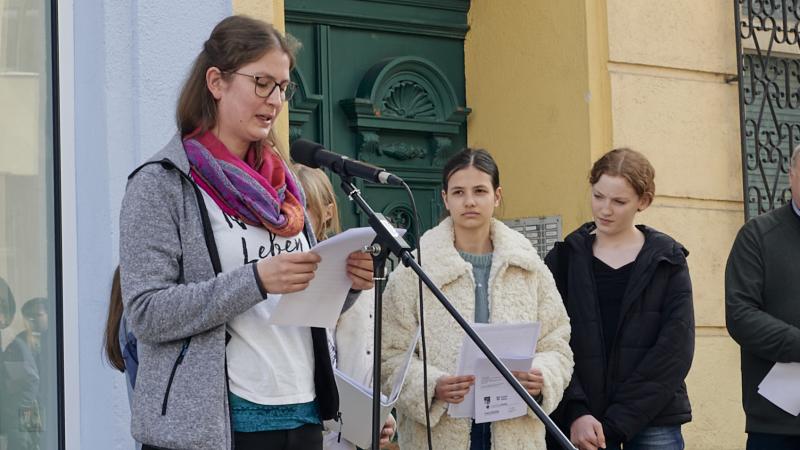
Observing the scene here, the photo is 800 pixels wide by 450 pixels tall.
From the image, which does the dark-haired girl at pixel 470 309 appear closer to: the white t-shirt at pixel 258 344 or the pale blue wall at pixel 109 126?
the pale blue wall at pixel 109 126

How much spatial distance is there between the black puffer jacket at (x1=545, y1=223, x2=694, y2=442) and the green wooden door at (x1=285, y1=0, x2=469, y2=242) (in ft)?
5.20

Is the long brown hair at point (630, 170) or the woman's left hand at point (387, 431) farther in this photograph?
the long brown hair at point (630, 170)

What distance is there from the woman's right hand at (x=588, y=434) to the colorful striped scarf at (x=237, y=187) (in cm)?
199

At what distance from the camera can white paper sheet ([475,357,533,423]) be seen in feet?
15.6

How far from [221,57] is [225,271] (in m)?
0.57

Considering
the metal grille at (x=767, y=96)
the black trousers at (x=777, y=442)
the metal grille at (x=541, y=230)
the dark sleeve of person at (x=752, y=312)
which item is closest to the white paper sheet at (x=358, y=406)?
the dark sleeve of person at (x=752, y=312)

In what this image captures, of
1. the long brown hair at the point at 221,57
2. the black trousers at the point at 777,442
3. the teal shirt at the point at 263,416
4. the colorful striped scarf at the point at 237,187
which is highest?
the long brown hair at the point at 221,57

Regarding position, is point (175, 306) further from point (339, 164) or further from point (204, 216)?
point (339, 164)

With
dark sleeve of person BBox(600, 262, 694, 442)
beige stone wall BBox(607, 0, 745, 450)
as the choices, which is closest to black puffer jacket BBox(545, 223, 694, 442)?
dark sleeve of person BBox(600, 262, 694, 442)

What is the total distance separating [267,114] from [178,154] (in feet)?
0.84

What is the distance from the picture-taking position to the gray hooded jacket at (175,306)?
10.5ft

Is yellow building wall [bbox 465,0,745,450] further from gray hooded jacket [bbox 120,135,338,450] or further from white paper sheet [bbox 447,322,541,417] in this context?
gray hooded jacket [bbox 120,135,338,450]

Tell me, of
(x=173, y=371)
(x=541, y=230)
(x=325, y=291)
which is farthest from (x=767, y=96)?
(x=173, y=371)

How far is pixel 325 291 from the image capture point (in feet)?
11.3
